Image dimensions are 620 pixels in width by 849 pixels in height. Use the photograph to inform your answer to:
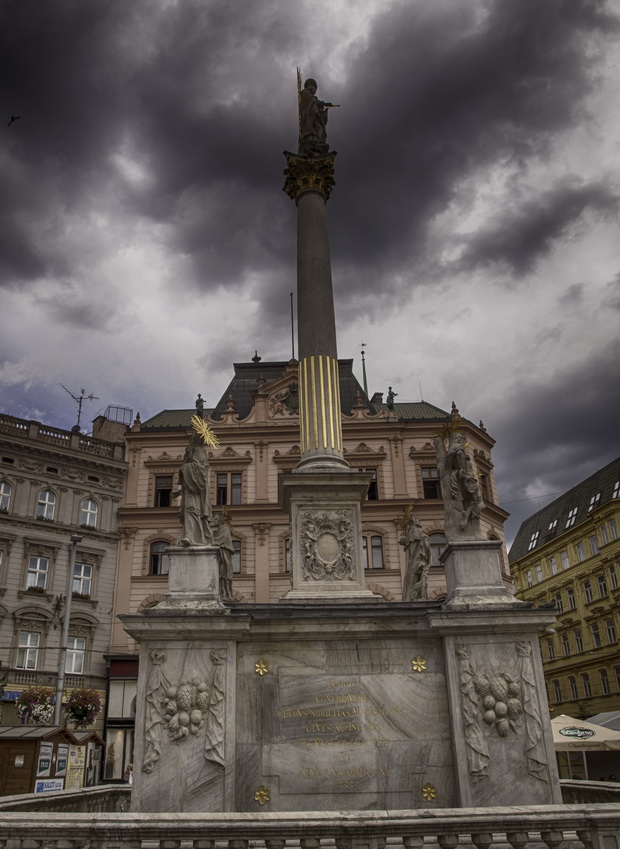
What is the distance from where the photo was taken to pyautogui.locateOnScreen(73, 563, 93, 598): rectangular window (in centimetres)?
3941

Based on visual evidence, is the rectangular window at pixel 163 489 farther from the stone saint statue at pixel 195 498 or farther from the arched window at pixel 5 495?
the stone saint statue at pixel 195 498

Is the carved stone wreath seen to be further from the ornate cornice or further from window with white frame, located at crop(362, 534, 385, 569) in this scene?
window with white frame, located at crop(362, 534, 385, 569)

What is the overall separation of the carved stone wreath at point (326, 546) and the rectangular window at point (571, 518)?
49.0 meters

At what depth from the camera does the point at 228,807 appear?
33.5ft

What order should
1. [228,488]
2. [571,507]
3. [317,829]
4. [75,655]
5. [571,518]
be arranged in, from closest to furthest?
[317,829], [75,655], [228,488], [571,518], [571,507]

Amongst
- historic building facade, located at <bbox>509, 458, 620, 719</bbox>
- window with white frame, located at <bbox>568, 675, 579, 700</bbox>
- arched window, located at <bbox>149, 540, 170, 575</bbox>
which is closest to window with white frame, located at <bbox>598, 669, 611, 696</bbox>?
historic building facade, located at <bbox>509, 458, 620, 719</bbox>

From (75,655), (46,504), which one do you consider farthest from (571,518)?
(46,504)

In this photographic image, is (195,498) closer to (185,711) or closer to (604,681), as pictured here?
(185,711)

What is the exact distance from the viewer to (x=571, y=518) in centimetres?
5969

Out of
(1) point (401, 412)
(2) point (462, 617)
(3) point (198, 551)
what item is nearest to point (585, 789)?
(2) point (462, 617)

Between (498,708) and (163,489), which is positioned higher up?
(163,489)

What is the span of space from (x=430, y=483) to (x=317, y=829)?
37.6 m

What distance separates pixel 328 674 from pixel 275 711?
39.0 inches

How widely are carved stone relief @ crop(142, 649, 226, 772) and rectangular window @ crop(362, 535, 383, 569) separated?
98.4 feet
